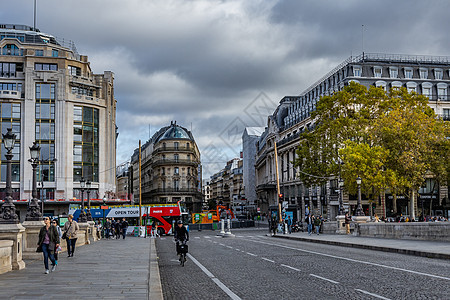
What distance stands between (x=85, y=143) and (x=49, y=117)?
590 centimetres

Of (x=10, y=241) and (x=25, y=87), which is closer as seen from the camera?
(x=10, y=241)

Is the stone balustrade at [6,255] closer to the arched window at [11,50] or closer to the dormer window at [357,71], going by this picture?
the dormer window at [357,71]

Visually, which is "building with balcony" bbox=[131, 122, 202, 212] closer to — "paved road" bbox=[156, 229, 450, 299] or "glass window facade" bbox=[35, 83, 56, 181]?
"glass window facade" bbox=[35, 83, 56, 181]

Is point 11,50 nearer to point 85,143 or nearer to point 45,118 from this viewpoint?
point 45,118

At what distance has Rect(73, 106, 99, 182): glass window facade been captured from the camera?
2874 inches

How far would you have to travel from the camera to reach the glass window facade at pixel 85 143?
73000mm

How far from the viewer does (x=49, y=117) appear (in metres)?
72.0

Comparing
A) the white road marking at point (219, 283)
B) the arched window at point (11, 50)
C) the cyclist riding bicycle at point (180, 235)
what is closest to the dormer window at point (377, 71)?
the arched window at point (11, 50)

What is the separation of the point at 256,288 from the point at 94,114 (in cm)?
6660

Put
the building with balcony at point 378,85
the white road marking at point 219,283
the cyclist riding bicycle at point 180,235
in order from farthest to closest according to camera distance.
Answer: the building with balcony at point 378,85 → the cyclist riding bicycle at point 180,235 → the white road marking at point 219,283

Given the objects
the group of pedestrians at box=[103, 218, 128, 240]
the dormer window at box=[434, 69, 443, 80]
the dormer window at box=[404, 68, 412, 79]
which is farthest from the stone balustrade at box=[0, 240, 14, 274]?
the dormer window at box=[434, 69, 443, 80]

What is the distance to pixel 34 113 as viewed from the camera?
235 ft

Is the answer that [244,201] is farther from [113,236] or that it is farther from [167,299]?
[167,299]

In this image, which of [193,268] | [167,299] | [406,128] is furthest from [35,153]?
[406,128]
